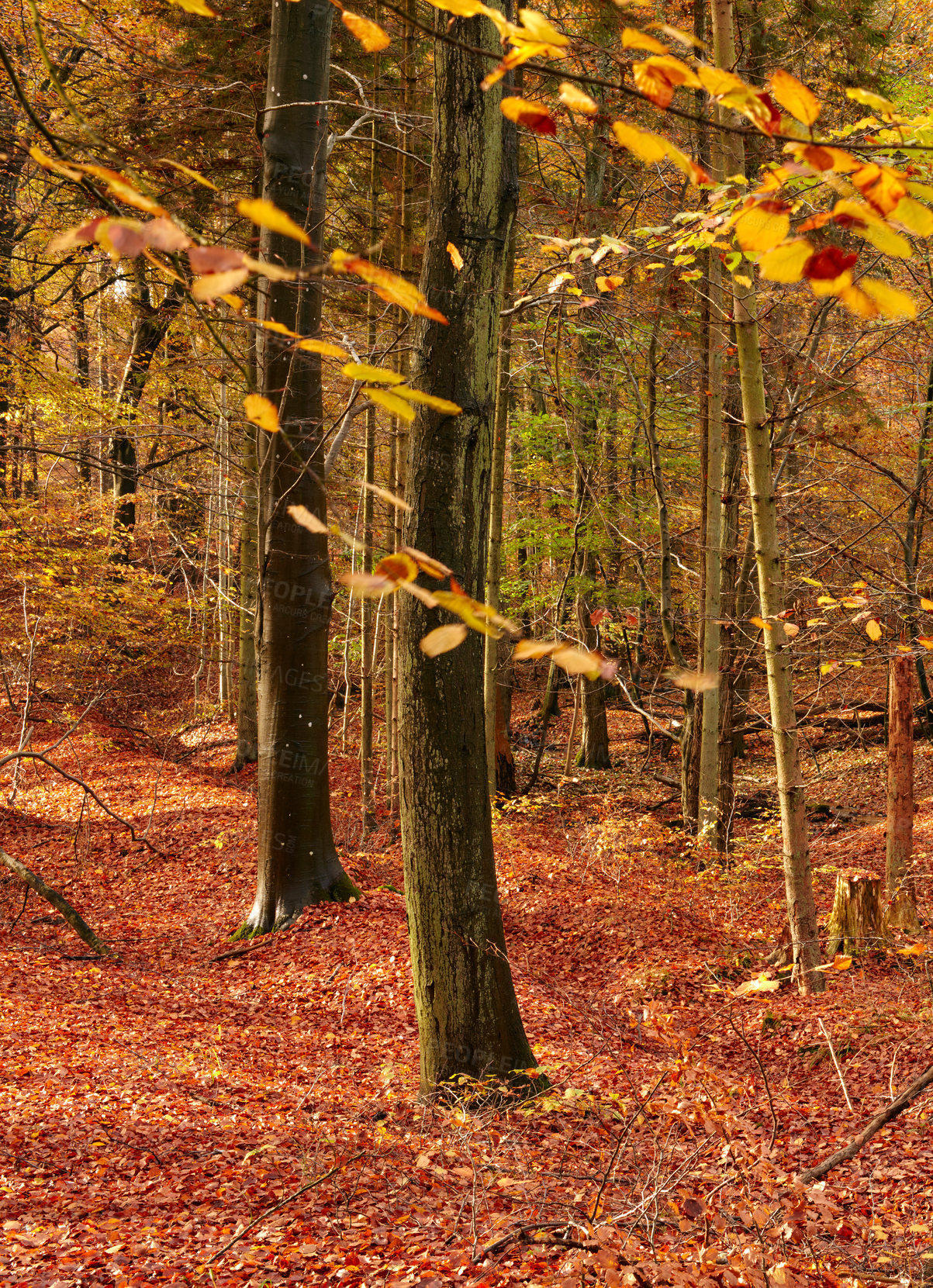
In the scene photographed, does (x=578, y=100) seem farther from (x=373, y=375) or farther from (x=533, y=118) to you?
(x=373, y=375)

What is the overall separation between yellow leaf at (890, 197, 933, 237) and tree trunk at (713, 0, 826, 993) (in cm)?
393

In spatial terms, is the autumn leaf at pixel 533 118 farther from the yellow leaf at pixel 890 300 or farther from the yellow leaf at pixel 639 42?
the yellow leaf at pixel 890 300

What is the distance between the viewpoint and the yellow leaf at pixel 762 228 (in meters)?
1.39

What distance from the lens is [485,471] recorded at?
402 centimetres

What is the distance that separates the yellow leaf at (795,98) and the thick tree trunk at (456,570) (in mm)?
2556

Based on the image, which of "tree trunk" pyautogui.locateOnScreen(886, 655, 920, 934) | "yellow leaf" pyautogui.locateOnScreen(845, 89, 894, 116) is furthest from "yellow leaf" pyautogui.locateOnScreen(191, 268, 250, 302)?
"tree trunk" pyautogui.locateOnScreen(886, 655, 920, 934)

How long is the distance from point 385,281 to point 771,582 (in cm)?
448

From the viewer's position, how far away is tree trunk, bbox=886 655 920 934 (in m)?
7.06

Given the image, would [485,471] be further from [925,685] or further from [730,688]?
[925,685]

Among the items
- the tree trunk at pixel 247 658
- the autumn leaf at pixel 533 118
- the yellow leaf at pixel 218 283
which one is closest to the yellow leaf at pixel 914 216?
the autumn leaf at pixel 533 118

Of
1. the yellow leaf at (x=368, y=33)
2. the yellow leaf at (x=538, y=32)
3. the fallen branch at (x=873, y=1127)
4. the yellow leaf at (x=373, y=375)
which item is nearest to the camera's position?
the yellow leaf at (x=373, y=375)

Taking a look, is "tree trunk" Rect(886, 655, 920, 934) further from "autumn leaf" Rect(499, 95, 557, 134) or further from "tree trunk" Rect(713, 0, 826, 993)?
"autumn leaf" Rect(499, 95, 557, 134)

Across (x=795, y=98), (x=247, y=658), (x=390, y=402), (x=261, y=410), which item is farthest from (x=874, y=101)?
(x=247, y=658)

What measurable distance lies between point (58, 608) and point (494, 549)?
6746 mm
